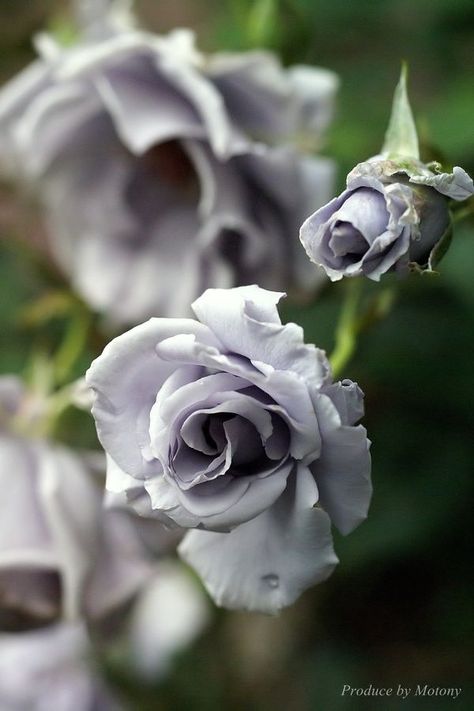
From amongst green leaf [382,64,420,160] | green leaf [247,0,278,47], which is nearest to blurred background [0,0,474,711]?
green leaf [247,0,278,47]

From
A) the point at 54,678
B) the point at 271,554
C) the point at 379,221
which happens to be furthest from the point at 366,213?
the point at 54,678

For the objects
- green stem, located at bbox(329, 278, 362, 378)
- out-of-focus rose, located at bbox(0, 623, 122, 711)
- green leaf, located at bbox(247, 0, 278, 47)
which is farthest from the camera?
out-of-focus rose, located at bbox(0, 623, 122, 711)

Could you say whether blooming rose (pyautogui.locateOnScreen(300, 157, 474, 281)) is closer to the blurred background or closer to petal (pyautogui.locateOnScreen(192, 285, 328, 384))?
petal (pyautogui.locateOnScreen(192, 285, 328, 384))

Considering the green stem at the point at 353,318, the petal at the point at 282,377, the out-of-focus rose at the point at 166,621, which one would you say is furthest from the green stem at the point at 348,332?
the out-of-focus rose at the point at 166,621

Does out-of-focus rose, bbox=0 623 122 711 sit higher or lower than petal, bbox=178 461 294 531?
lower

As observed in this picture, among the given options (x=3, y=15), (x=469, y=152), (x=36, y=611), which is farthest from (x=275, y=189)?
(x=3, y=15)

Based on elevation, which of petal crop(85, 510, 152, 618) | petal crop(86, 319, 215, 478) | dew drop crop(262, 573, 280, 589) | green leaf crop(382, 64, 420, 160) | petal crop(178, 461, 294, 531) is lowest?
petal crop(85, 510, 152, 618)
